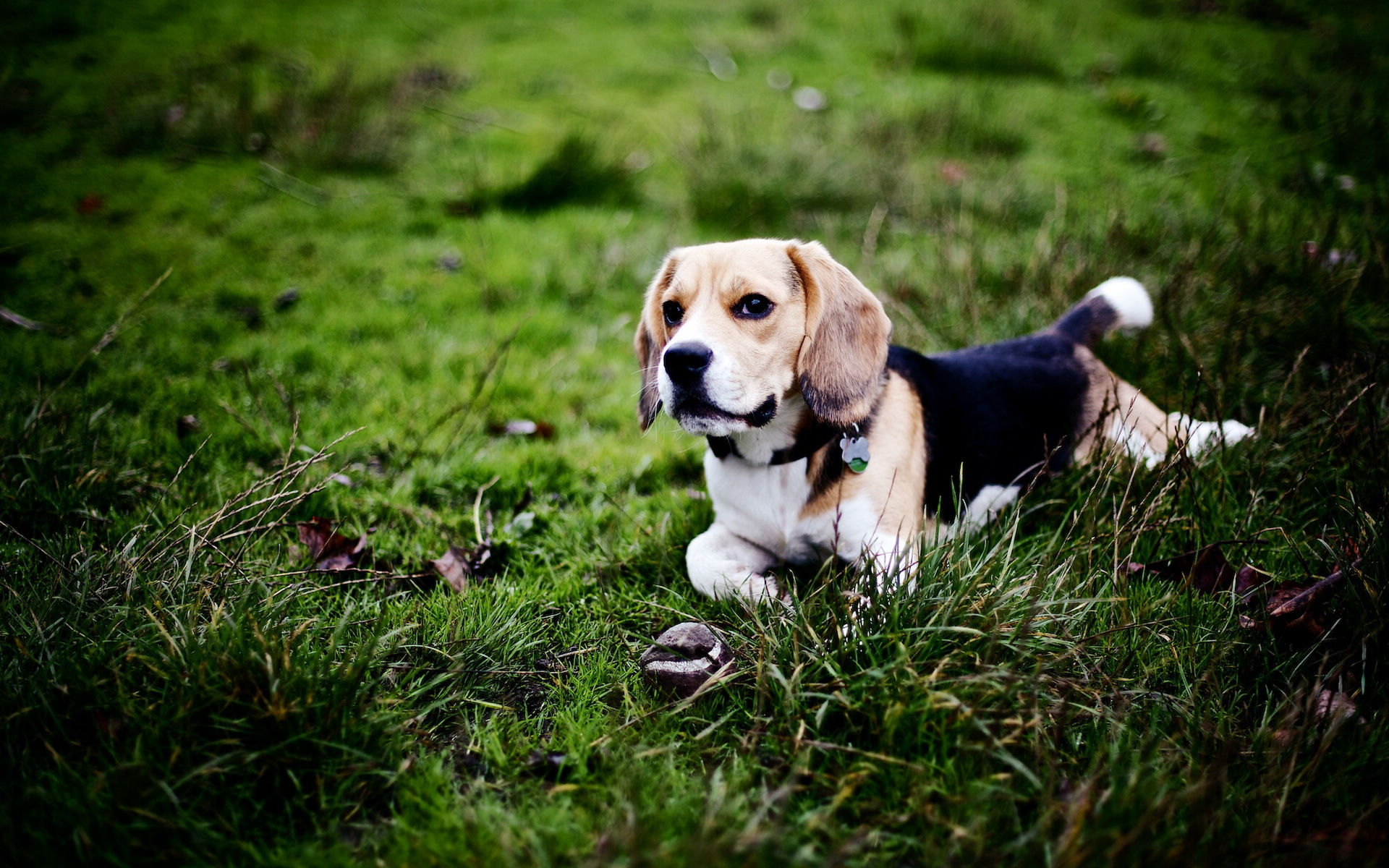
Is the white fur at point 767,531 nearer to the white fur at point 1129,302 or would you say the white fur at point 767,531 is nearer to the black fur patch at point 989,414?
the black fur patch at point 989,414

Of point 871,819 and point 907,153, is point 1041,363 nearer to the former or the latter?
point 871,819

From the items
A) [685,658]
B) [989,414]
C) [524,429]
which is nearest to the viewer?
[685,658]

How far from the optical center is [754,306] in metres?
2.63

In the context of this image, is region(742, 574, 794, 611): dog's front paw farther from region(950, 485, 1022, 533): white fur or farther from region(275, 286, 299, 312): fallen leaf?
region(275, 286, 299, 312): fallen leaf

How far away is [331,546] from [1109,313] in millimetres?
3657

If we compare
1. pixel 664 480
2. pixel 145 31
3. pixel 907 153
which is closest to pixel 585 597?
pixel 664 480

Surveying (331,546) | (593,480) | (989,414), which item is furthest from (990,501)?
(331,546)

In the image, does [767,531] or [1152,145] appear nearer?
[767,531]

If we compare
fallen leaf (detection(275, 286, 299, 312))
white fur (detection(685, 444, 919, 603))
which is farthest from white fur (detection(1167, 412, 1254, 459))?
fallen leaf (detection(275, 286, 299, 312))

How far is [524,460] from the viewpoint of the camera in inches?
139

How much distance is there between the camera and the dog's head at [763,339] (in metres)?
2.40

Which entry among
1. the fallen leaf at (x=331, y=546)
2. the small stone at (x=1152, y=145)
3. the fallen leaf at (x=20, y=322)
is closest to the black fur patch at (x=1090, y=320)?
the fallen leaf at (x=331, y=546)

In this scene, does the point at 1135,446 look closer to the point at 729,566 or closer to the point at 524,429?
the point at 729,566

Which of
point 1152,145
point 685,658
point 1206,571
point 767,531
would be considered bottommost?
point 685,658
